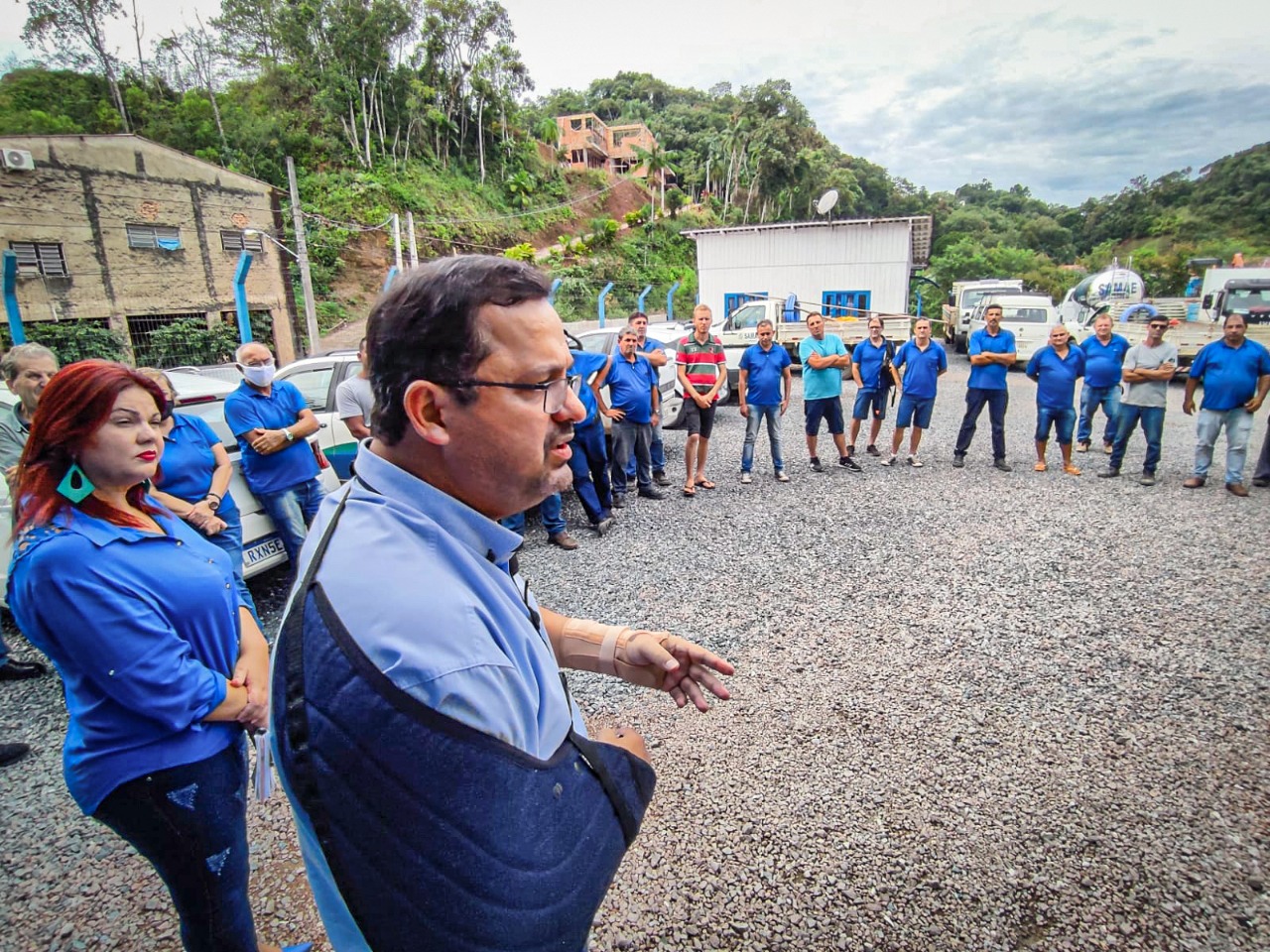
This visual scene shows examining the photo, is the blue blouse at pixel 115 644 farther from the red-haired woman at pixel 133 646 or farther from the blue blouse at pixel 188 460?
the blue blouse at pixel 188 460

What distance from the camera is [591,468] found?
609 centimetres

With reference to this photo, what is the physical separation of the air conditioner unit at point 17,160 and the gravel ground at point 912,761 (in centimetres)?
1831

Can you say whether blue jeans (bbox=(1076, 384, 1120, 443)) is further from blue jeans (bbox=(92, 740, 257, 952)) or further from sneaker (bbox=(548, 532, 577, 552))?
blue jeans (bbox=(92, 740, 257, 952))

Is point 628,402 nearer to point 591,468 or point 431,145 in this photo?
point 591,468

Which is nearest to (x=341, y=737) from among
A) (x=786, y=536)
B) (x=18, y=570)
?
(x=18, y=570)

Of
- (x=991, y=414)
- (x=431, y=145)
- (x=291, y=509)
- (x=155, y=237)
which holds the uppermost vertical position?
(x=431, y=145)

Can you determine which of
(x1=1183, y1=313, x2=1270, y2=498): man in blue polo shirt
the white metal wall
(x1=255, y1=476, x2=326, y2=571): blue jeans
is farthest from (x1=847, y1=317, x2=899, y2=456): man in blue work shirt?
the white metal wall

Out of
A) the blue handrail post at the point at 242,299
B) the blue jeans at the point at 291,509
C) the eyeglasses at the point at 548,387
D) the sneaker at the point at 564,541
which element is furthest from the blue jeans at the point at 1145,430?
the blue handrail post at the point at 242,299

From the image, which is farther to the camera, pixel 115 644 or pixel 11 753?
pixel 11 753

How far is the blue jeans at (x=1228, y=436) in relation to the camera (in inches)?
255

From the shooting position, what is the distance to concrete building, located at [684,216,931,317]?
21.7 m

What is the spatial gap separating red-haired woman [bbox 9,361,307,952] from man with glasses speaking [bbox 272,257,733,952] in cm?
87

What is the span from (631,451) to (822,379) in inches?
99.8

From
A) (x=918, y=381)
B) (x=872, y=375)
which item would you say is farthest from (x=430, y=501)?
(x=872, y=375)
